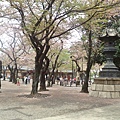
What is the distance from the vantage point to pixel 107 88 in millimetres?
15086

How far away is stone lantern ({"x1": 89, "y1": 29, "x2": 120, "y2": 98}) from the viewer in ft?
49.3

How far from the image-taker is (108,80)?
1523cm

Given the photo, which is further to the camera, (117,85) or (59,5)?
(117,85)

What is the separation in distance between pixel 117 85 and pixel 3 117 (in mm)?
9021

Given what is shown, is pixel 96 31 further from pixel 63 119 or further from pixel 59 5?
pixel 63 119

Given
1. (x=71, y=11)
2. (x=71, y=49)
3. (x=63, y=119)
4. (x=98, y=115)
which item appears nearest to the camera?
(x=63, y=119)

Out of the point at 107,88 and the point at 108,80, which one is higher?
the point at 108,80

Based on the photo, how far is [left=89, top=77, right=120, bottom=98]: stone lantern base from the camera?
1494 centimetres

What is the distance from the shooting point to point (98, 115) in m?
8.73

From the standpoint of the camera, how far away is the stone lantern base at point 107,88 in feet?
49.0

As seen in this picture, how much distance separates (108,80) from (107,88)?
0.54 m

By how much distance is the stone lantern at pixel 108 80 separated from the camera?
15.0 meters

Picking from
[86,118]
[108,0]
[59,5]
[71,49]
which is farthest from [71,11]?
[71,49]

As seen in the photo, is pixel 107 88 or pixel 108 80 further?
pixel 108 80
